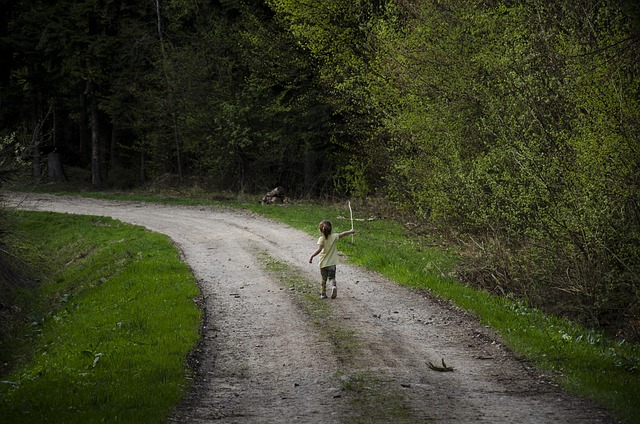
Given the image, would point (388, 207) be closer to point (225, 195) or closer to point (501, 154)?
point (225, 195)

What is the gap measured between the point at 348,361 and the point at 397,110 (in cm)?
1487

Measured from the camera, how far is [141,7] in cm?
4050

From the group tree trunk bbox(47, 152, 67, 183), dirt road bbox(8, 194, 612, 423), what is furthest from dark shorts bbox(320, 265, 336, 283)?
tree trunk bbox(47, 152, 67, 183)

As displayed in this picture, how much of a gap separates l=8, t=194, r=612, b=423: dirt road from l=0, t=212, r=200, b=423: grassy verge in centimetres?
50

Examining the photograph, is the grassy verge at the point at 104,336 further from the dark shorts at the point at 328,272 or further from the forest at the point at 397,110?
the forest at the point at 397,110

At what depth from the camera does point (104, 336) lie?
12164mm

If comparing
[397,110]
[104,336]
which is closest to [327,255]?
[104,336]

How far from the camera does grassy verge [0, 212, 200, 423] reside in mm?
8688

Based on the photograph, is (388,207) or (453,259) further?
(388,207)

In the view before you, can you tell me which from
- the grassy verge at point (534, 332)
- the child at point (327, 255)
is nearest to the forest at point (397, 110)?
the grassy verge at point (534, 332)

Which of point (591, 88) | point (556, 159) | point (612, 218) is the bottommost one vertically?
point (612, 218)

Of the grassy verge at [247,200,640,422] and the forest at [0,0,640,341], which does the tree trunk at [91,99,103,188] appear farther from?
the grassy verge at [247,200,640,422]

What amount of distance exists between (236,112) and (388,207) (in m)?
10.7

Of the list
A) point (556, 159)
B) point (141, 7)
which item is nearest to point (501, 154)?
point (556, 159)
